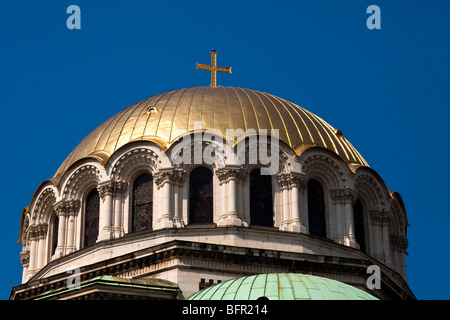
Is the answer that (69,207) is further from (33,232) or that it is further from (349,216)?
(349,216)

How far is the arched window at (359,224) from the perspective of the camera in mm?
47250

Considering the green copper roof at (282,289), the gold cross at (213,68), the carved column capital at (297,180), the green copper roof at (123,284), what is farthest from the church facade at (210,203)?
the green copper roof at (282,289)

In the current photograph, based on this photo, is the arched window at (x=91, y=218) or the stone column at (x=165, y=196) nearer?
the stone column at (x=165, y=196)

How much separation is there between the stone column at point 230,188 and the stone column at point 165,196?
1706mm

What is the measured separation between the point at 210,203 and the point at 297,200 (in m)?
3.10

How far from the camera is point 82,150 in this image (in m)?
48.4

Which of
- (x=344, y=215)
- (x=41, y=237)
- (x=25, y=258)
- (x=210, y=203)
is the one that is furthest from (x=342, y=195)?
(x=25, y=258)

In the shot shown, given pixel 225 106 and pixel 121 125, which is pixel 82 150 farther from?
pixel 225 106

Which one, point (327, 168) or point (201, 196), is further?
point (327, 168)

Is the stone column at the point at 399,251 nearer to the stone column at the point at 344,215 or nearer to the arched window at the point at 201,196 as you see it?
the stone column at the point at 344,215

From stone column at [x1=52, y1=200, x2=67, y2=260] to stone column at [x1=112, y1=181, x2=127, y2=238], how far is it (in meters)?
2.45

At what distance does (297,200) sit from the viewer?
4512cm

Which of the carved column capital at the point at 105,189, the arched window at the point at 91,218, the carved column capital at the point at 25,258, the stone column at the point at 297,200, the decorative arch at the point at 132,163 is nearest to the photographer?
the stone column at the point at 297,200
